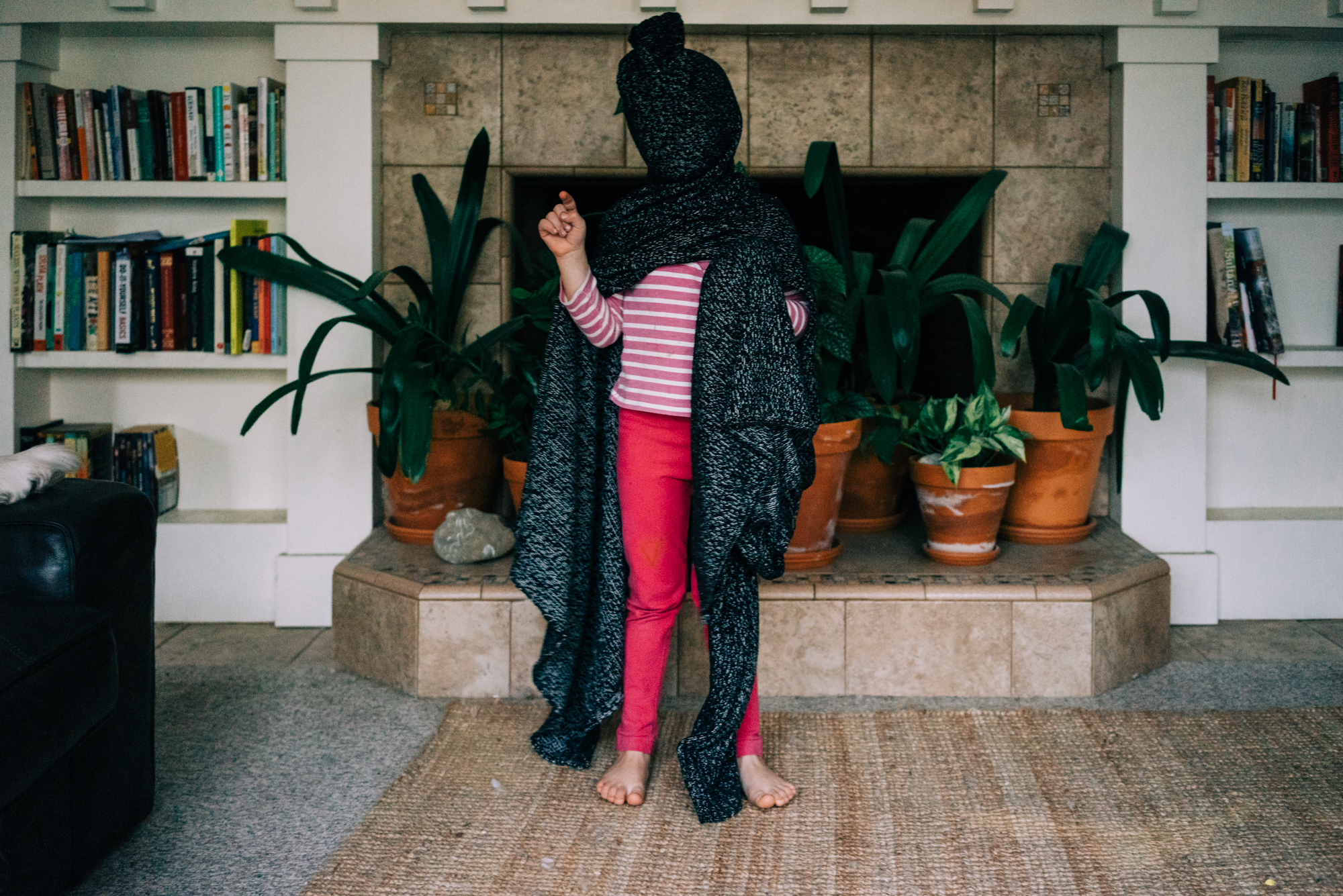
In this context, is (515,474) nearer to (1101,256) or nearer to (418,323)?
(418,323)

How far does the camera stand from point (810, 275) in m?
1.69

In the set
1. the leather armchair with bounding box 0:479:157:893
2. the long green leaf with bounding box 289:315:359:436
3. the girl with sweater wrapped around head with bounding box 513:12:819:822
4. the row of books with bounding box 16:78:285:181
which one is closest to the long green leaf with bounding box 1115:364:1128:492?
the girl with sweater wrapped around head with bounding box 513:12:819:822

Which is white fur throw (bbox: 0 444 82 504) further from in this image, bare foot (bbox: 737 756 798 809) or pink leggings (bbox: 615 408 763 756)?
bare foot (bbox: 737 756 798 809)

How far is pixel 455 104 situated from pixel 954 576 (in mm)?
1690

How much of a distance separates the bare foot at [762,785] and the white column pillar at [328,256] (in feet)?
4.25

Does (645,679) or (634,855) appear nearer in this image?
(634,855)

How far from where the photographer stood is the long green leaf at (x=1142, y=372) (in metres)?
2.13

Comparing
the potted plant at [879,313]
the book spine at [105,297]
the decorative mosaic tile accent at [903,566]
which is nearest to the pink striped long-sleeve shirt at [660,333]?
the potted plant at [879,313]

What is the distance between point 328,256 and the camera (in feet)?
8.25

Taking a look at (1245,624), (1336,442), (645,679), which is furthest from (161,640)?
(1336,442)

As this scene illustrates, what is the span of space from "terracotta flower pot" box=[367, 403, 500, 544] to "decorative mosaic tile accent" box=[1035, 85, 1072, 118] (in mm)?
1631

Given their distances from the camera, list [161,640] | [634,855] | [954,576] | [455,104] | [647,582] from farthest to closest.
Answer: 1. [455,104]
2. [161,640]
3. [954,576]
4. [647,582]
5. [634,855]

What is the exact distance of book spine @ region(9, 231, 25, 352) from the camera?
250 centimetres

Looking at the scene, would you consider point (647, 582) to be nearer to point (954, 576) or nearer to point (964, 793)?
point (964, 793)
